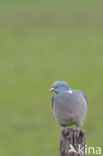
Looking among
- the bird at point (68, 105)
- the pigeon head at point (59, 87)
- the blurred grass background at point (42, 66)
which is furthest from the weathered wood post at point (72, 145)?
the blurred grass background at point (42, 66)

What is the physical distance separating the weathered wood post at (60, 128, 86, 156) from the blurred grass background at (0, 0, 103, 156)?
5091 millimetres

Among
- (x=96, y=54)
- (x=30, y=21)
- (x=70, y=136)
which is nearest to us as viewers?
(x=70, y=136)

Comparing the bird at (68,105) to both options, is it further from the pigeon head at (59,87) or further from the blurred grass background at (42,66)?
the blurred grass background at (42,66)

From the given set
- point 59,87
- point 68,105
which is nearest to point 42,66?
point 68,105

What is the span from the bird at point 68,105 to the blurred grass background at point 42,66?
4835 mm

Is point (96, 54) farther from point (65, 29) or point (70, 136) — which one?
point (70, 136)

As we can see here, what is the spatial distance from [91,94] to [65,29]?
15500mm

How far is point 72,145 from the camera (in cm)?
634

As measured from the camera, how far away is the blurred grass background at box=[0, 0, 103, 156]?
13.0m

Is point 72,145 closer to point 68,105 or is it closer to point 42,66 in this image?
point 68,105

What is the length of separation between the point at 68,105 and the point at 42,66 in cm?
1501

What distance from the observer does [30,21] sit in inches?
1367

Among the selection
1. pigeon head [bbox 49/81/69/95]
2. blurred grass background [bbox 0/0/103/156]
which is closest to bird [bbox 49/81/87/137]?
pigeon head [bbox 49/81/69/95]

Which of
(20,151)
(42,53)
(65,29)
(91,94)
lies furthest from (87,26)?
(20,151)
